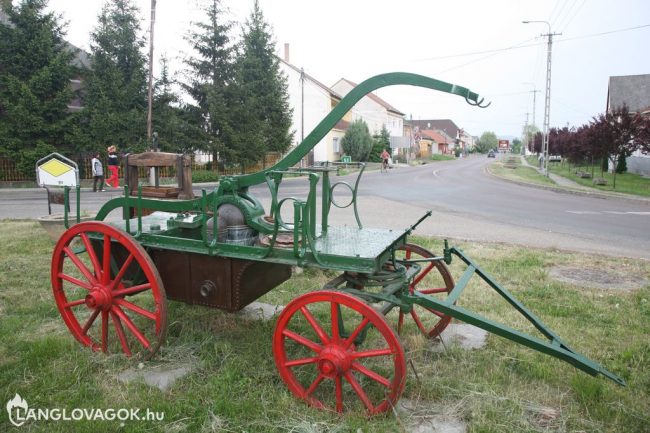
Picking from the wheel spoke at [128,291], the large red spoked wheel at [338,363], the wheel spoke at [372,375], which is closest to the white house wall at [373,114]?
the wheel spoke at [128,291]

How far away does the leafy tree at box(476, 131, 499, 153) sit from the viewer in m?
138

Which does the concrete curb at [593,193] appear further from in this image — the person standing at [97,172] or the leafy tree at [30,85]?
the leafy tree at [30,85]

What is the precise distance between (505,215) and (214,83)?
56.1 feet

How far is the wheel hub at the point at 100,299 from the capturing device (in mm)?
3703

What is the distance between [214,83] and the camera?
24078 millimetres

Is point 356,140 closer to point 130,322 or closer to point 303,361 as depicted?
point 130,322

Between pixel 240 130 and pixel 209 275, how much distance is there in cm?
2203

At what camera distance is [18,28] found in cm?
1923

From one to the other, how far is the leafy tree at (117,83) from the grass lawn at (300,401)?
17276mm

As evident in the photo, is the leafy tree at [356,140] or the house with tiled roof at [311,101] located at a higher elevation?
the house with tiled roof at [311,101]

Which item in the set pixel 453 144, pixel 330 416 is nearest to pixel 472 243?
pixel 330 416

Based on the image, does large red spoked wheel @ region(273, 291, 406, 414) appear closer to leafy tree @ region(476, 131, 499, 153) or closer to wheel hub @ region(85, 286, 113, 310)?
wheel hub @ region(85, 286, 113, 310)

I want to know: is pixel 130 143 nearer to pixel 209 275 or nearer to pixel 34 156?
pixel 34 156

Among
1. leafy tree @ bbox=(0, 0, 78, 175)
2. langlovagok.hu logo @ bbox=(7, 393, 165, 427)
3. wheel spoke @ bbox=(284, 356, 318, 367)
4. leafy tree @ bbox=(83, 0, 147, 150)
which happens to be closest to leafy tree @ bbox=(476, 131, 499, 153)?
leafy tree @ bbox=(83, 0, 147, 150)
